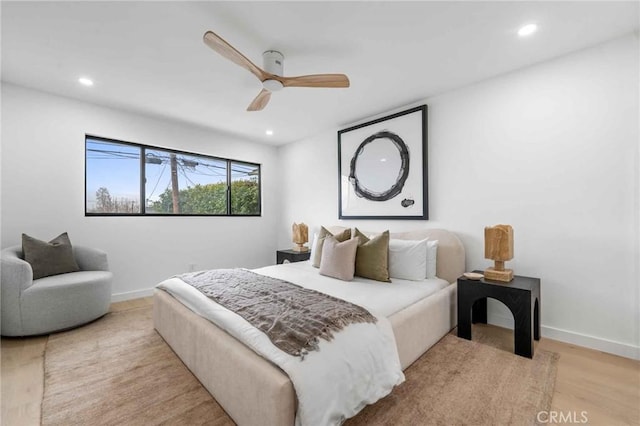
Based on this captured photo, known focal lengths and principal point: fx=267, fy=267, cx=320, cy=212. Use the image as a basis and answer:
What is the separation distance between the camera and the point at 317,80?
87.4 inches

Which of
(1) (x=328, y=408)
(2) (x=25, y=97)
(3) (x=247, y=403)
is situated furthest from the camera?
(2) (x=25, y=97)

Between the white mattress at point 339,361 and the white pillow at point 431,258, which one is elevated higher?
the white pillow at point 431,258

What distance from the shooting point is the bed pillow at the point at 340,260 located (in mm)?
2596

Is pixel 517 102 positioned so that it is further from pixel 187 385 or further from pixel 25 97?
pixel 25 97

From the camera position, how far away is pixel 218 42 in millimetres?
1719

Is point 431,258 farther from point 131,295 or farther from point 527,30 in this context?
point 131,295

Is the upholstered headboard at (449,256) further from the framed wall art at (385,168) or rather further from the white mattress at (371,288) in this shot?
the framed wall art at (385,168)

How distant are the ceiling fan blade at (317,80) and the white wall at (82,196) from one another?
258 cm

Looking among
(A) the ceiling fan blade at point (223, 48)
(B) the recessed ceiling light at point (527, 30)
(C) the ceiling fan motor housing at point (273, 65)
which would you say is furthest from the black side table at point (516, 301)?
(A) the ceiling fan blade at point (223, 48)

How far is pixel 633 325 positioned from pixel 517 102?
2065 mm

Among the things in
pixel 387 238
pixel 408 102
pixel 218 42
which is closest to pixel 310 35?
pixel 218 42

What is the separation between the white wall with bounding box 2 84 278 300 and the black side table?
11.7 feet

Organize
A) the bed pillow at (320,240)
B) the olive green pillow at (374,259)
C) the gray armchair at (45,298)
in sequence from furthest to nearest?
the bed pillow at (320,240) < the olive green pillow at (374,259) < the gray armchair at (45,298)

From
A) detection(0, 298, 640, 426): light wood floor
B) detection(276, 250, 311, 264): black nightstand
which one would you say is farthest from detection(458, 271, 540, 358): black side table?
detection(276, 250, 311, 264): black nightstand
